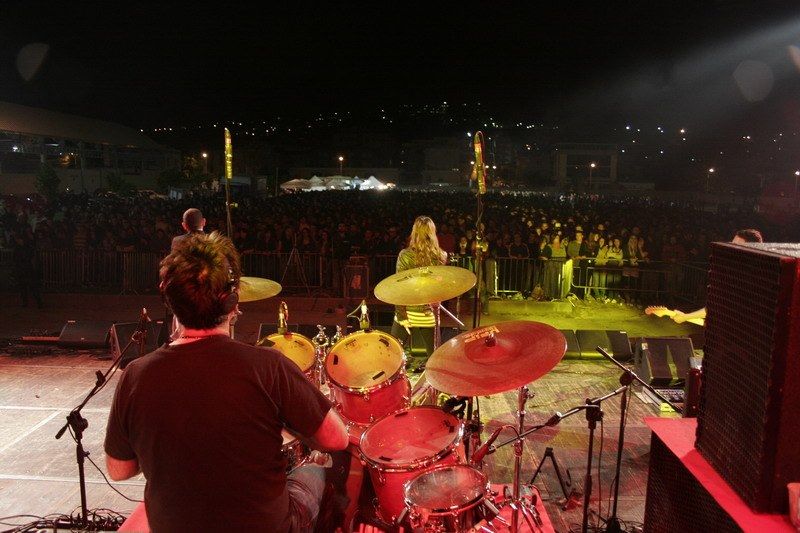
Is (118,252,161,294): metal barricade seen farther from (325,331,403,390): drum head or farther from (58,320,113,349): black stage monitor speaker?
(325,331,403,390): drum head

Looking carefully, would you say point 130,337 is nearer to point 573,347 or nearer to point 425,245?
point 425,245

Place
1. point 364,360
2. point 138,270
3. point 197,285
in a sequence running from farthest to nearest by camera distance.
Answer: point 138,270 → point 364,360 → point 197,285

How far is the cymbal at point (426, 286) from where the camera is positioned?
169 inches

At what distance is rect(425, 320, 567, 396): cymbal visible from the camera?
10.4 ft

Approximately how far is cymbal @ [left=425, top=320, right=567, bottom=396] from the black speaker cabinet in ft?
3.18

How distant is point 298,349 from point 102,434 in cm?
261

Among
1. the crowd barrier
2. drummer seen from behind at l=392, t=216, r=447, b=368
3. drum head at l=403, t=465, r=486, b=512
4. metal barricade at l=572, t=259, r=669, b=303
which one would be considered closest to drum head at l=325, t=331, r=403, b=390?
drum head at l=403, t=465, r=486, b=512

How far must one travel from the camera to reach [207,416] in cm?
173

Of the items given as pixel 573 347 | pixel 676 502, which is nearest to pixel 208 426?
pixel 676 502

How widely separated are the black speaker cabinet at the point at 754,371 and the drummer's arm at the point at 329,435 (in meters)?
1.55

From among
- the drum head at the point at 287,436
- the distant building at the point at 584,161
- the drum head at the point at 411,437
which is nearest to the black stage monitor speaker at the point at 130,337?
the drum head at the point at 411,437

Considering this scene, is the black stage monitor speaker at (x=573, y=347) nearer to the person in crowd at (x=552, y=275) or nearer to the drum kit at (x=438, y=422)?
the person in crowd at (x=552, y=275)

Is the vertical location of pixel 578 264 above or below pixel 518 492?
above

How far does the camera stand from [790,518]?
1.96 meters
